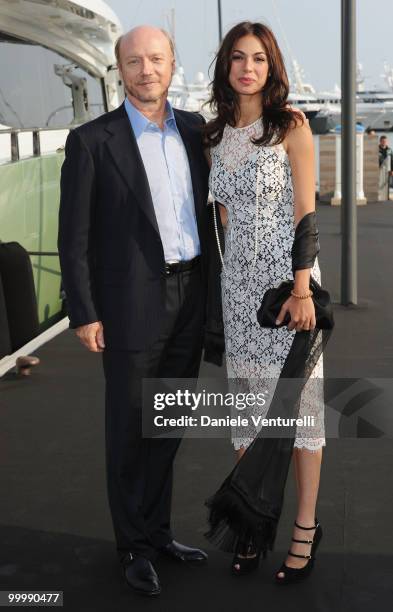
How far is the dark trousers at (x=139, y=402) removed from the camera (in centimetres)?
376

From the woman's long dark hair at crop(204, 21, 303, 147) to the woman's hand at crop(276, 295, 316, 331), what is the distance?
546mm

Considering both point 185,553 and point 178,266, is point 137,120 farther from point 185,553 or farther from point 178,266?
point 185,553

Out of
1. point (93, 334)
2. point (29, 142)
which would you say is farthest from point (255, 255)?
point (29, 142)

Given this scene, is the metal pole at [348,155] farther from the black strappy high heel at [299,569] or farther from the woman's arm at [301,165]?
the woman's arm at [301,165]

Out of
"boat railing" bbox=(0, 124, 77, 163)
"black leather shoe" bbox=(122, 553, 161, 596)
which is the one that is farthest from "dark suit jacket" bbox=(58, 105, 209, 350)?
"boat railing" bbox=(0, 124, 77, 163)

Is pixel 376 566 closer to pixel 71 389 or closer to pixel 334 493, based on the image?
pixel 334 493

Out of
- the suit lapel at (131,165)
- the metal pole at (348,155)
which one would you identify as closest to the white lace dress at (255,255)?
the suit lapel at (131,165)

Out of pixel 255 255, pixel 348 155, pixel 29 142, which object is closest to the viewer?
pixel 255 255

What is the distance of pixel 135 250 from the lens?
12.0 ft

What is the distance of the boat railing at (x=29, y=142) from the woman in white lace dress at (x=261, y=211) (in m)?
4.12

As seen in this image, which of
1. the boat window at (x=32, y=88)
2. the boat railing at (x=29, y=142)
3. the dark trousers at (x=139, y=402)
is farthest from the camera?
the boat window at (x=32, y=88)

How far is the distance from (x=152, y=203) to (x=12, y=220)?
4474 millimetres

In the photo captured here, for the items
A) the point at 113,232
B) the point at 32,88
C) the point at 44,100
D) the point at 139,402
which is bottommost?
the point at 139,402

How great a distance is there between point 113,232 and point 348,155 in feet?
19.4
